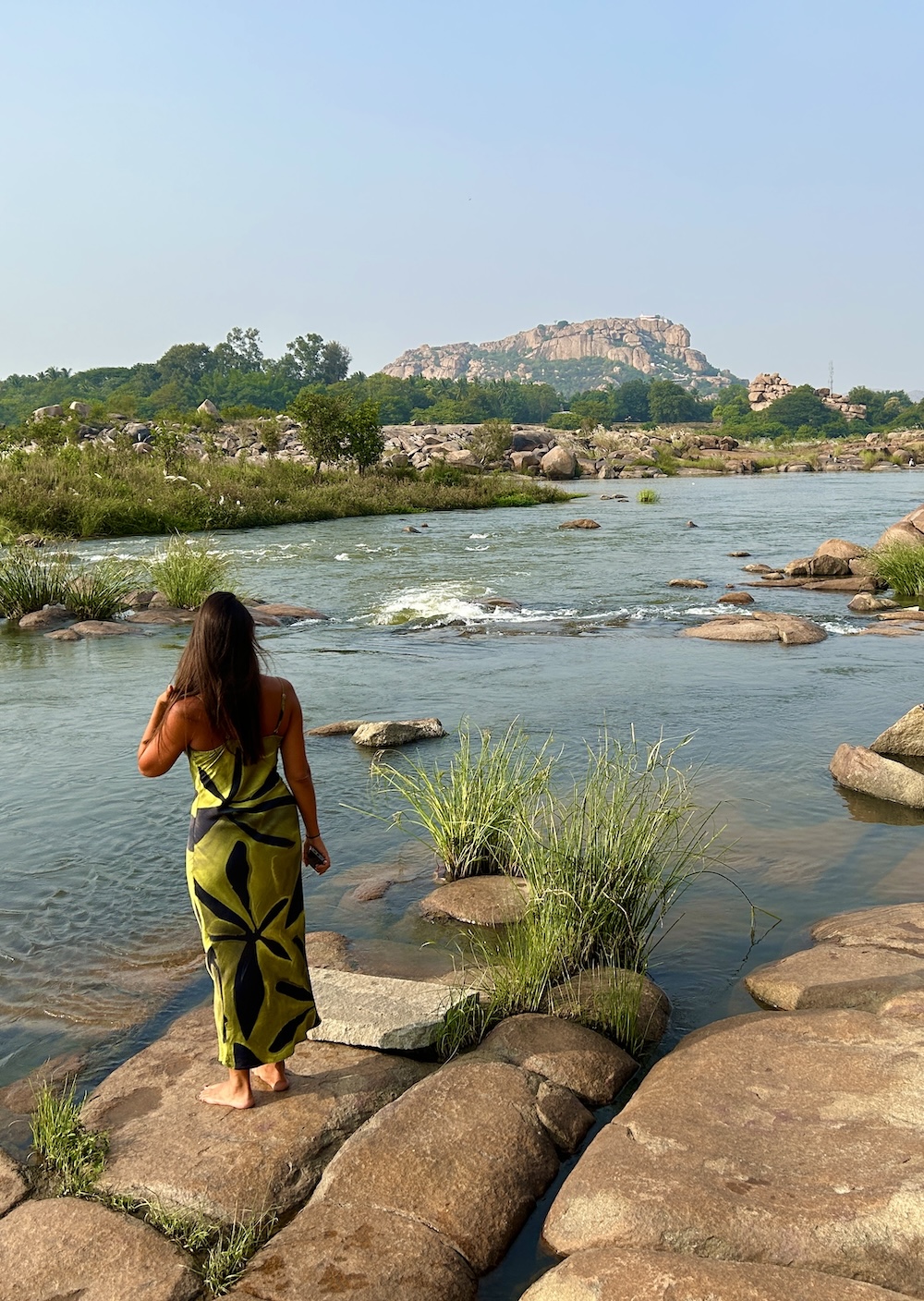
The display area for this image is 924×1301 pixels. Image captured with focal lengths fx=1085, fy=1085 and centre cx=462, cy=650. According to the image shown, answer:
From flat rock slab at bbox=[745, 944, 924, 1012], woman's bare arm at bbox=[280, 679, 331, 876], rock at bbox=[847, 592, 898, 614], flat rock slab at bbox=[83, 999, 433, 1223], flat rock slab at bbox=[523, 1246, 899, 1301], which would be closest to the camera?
flat rock slab at bbox=[523, 1246, 899, 1301]

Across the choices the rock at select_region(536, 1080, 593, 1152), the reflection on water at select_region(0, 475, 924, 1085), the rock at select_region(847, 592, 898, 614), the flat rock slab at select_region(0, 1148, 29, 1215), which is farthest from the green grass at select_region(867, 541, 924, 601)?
the flat rock slab at select_region(0, 1148, 29, 1215)

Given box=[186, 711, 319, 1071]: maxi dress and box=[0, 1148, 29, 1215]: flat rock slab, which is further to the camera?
box=[186, 711, 319, 1071]: maxi dress

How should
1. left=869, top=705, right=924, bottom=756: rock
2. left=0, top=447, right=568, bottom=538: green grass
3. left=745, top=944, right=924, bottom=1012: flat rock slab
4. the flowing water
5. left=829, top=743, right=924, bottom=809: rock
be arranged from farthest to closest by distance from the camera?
1. left=0, top=447, right=568, bottom=538: green grass
2. left=869, top=705, right=924, bottom=756: rock
3. left=829, top=743, right=924, bottom=809: rock
4. the flowing water
5. left=745, top=944, right=924, bottom=1012: flat rock slab

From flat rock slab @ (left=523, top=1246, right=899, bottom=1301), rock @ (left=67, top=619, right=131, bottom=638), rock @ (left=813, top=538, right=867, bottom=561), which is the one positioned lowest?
flat rock slab @ (left=523, top=1246, right=899, bottom=1301)

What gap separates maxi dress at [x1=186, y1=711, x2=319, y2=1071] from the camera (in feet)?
12.1

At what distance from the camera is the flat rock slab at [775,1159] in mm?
2842

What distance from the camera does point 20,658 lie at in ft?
42.4

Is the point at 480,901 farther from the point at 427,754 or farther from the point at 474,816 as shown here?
the point at 427,754

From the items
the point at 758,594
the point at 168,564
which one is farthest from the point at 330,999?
the point at 758,594

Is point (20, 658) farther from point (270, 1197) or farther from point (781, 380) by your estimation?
point (781, 380)

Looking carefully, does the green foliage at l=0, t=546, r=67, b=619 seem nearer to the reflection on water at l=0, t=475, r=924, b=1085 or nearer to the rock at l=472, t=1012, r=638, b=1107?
the reflection on water at l=0, t=475, r=924, b=1085

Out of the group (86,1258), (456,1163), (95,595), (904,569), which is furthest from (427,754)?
(904,569)

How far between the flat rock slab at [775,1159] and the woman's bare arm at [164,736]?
1865 millimetres

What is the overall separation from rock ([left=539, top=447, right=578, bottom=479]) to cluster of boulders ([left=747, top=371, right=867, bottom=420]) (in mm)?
78284
